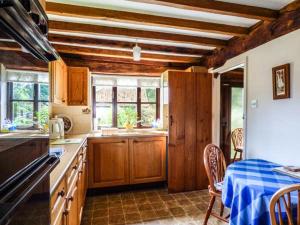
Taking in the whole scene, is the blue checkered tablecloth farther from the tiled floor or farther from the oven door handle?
the oven door handle

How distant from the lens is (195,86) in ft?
10.5

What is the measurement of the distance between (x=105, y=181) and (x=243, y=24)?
298cm

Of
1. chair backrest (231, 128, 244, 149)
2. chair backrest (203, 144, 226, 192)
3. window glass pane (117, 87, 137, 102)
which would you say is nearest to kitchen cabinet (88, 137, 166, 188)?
window glass pane (117, 87, 137, 102)

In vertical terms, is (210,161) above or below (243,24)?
below

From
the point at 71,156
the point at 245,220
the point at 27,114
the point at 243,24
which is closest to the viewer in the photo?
the point at 27,114

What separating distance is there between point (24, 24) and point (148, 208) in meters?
2.61

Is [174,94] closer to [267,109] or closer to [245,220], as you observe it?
[267,109]

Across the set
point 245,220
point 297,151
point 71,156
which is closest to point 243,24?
point 297,151

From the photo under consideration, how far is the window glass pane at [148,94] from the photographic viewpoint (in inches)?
159

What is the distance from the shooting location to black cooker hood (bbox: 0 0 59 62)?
0.47m

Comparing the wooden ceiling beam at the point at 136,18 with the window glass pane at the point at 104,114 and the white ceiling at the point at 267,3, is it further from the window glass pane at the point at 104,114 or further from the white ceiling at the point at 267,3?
the window glass pane at the point at 104,114

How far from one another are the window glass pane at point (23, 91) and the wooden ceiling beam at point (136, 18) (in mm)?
1441

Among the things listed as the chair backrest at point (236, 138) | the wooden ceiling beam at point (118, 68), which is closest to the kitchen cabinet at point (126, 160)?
the wooden ceiling beam at point (118, 68)

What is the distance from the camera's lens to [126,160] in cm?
319
